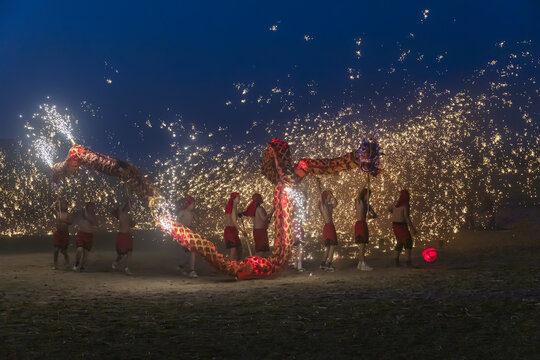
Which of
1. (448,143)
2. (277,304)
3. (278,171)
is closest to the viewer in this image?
(277,304)

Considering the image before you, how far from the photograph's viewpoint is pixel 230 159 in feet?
228

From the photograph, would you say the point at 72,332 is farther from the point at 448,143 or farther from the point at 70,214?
the point at 448,143

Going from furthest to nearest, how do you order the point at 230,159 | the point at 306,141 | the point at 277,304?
the point at 230,159 < the point at 306,141 < the point at 277,304

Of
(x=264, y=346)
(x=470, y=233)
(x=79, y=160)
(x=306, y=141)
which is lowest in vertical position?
(x=264, y=346)

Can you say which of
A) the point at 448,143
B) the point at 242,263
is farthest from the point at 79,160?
the point at 448,143

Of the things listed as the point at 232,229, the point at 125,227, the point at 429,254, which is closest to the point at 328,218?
the point at 232,229

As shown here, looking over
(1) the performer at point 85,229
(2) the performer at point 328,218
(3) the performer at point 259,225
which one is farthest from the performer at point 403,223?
(1) the performer at point 85,229

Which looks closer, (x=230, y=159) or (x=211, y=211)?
(x=211, y=211)

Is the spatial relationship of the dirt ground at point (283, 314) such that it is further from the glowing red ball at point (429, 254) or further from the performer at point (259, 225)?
the performer at point (259, 225)

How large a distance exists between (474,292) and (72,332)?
5.50 metres

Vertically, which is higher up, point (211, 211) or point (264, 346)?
point (211, 211)

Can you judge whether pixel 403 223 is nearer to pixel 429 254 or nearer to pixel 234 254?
pixel 429 254

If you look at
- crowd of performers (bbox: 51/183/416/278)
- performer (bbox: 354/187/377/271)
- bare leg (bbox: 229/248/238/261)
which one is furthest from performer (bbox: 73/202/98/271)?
performer (bbox: 354/187/377/271)

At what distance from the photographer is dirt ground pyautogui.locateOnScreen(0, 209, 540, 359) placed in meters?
5.62
